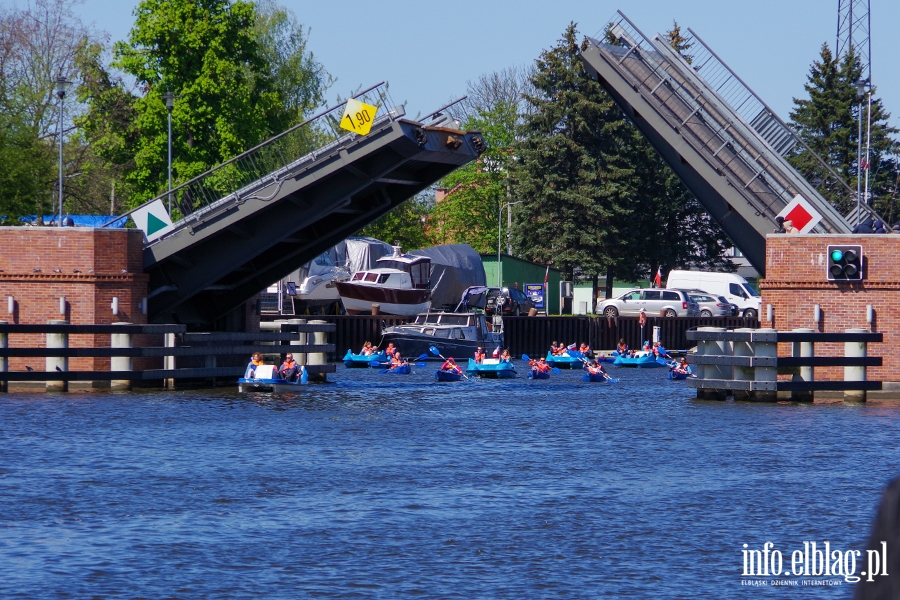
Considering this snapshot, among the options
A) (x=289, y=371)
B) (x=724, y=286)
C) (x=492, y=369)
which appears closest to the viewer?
(x=289, y=371)

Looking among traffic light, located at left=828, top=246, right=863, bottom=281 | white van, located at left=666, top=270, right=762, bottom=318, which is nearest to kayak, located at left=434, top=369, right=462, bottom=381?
traffic light, located at left=828, top=246, right=863, bottom=281

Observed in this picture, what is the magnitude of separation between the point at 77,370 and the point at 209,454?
944 centimetres

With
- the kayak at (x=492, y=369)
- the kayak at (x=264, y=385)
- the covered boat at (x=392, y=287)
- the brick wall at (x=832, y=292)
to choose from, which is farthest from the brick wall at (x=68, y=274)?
the covered boat at (x=392, y=287)

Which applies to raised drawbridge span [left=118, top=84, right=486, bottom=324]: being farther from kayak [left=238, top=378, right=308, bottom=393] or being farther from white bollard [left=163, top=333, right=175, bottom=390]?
kayak [left=238, top=378, right=308, bottom=393]

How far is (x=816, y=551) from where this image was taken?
1095 centimetres

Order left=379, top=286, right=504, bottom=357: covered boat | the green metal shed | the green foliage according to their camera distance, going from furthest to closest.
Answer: the green foliage, the green metal shed, left=379, top=286, right=504, bottom=357: covered boat

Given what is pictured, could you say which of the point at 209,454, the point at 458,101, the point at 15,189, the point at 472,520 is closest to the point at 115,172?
the point at 15,189

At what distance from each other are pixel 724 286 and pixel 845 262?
111 ft

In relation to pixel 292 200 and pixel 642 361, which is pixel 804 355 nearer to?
pixel 292 200

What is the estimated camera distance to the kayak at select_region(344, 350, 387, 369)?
41.8 meters

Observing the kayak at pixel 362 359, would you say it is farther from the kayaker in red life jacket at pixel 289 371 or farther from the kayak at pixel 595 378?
the kayaker in red life jacket at pixel 289 371

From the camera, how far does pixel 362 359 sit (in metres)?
42.0

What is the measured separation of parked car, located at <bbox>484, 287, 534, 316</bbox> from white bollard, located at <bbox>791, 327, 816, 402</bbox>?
29.8 meters

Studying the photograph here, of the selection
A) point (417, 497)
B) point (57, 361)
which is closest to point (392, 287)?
point (57, 361)
